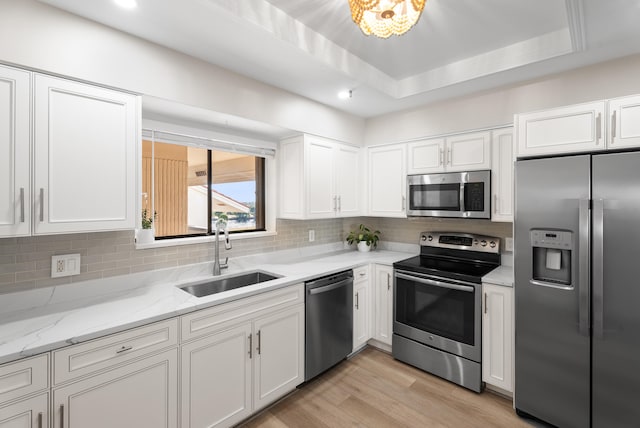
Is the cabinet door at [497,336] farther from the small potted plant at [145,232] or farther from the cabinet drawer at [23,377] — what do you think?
the cabinet drawer at [23,377]

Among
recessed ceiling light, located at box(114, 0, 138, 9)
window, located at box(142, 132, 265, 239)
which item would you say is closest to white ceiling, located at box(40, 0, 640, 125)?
recessed ceiling light, located at box(114, 0, 138, 9)

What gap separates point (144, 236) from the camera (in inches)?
83.5

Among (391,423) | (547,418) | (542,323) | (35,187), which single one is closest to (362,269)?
(391,423)

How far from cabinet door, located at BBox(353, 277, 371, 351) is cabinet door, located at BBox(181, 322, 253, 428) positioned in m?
1.16

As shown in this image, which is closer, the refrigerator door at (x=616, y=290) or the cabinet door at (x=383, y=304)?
the refrigerator door at (x=616, y=290)

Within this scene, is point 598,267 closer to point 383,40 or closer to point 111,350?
point 383,40

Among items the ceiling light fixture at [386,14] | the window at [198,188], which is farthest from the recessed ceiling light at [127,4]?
the ceiling light fixture at [386,14]

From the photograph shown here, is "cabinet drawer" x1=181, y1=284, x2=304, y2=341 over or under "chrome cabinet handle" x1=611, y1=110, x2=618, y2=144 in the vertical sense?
under

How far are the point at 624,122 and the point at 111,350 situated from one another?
→ 305cm

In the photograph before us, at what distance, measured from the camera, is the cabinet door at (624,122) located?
180cm

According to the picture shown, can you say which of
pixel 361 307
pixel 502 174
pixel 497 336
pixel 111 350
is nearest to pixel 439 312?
pixel 497 336

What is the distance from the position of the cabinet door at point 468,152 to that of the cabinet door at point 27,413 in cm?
311

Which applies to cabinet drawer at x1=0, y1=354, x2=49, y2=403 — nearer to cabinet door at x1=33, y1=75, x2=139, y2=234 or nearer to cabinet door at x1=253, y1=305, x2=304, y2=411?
cabinet door at x1=33, y1=75, x2=139, y2=234

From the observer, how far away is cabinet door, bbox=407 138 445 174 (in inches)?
116
